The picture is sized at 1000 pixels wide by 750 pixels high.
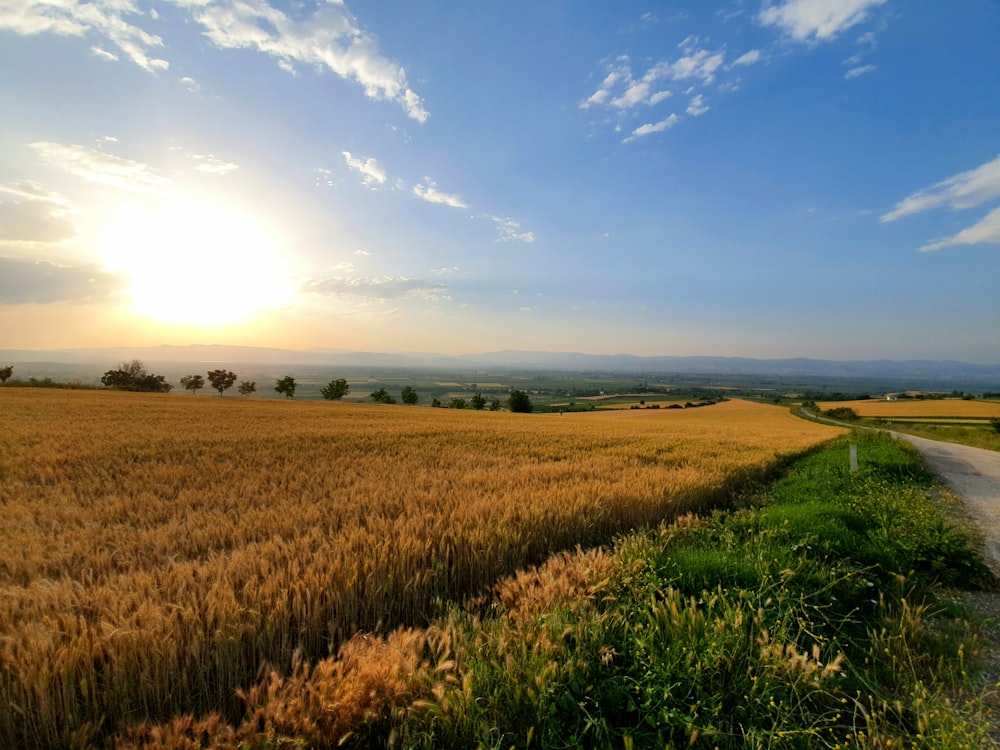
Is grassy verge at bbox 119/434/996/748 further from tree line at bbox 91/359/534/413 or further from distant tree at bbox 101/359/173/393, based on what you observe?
distant tree at bbox 101/359/173/393

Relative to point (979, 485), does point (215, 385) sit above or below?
above

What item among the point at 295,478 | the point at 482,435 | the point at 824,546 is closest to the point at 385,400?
the point at 482,435

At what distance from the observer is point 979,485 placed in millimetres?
11711

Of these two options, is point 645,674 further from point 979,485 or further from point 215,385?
point 215,385

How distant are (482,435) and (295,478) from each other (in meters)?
9.61

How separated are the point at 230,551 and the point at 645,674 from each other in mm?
4310

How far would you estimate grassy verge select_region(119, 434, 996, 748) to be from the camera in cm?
217

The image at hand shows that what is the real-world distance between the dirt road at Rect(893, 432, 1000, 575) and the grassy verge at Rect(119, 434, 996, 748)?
13.4 ft

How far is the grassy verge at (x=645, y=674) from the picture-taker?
7.13 feet

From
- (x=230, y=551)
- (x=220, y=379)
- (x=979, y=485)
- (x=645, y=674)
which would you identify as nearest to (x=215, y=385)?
(x=220, y=379)

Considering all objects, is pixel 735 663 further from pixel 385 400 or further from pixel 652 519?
pixel 385 400

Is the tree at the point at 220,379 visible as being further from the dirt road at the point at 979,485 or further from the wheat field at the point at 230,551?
the dirt road at the point at 979,485

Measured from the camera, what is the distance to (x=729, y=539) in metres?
5.25

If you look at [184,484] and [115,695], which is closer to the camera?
[115,695]
